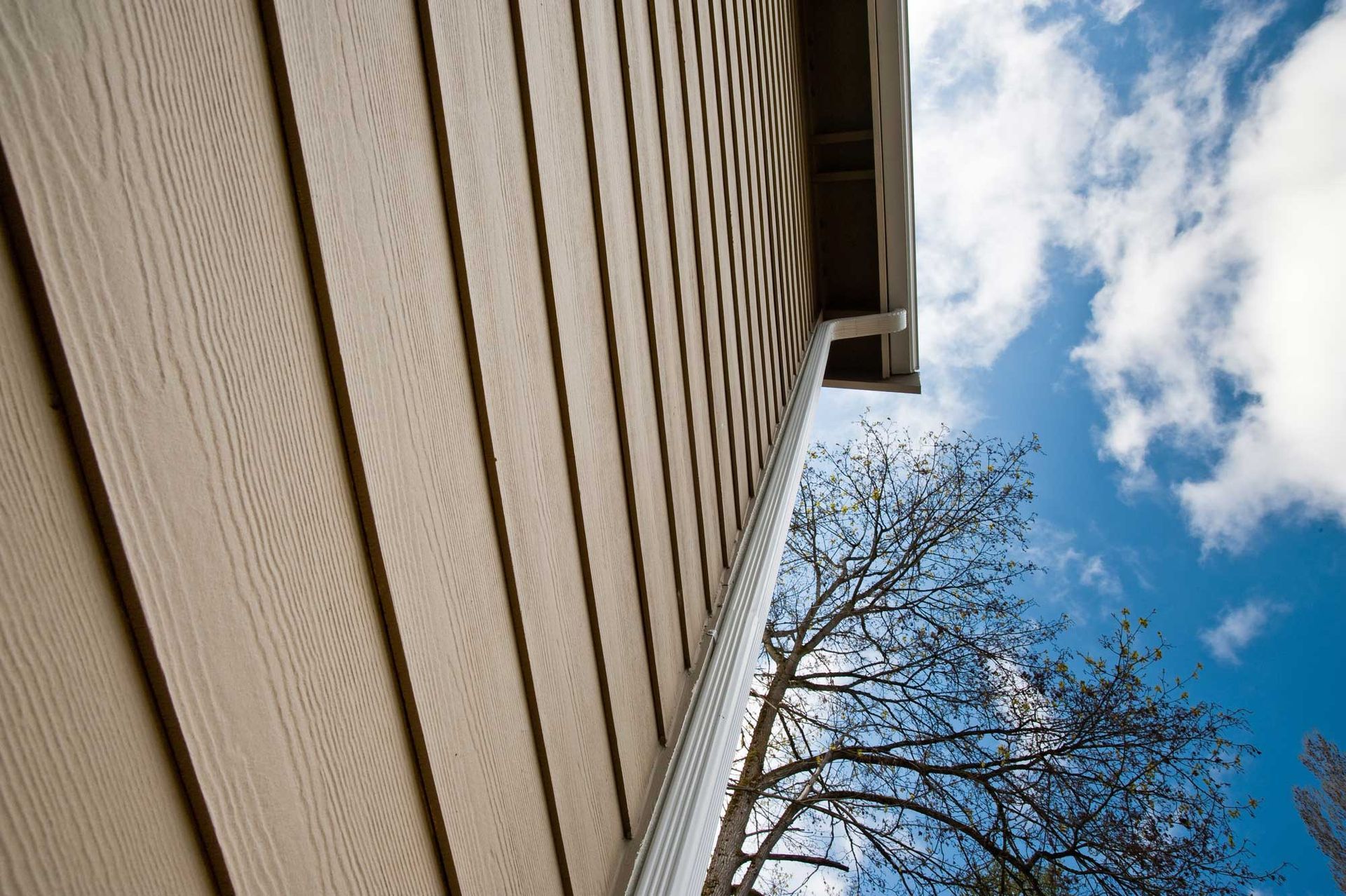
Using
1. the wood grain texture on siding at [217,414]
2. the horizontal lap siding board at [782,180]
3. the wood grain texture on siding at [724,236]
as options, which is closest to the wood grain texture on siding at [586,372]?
the wood grain texture on siding at [217,414]

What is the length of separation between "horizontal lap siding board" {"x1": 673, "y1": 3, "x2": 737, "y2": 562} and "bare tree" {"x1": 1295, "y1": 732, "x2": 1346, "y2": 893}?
9.64 m

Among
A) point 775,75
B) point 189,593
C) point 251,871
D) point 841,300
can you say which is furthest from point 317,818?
point 841,300

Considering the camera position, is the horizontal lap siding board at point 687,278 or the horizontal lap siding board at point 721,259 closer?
the horizontal lap siding board at point 687,278

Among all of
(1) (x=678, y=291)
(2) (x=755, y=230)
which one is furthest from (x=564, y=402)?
(2) (x=755, y=230)

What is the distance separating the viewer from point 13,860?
453mm

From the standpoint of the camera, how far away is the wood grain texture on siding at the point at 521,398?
3.53ft

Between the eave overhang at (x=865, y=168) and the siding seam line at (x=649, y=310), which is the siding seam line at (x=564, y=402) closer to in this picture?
the siding seam line at (x=649, y=310)

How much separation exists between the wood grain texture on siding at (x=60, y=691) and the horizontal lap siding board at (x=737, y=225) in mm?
2319

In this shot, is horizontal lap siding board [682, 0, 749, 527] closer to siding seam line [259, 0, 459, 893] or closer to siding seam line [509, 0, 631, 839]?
siding seam line [509, 0, 631, 839]

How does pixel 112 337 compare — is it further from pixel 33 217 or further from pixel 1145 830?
pixel 1145 830

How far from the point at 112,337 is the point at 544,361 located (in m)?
0.77

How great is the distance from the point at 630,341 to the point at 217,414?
3.62 feet

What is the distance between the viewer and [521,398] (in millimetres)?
1203

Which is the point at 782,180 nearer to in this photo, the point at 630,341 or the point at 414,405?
the point at 630,341
